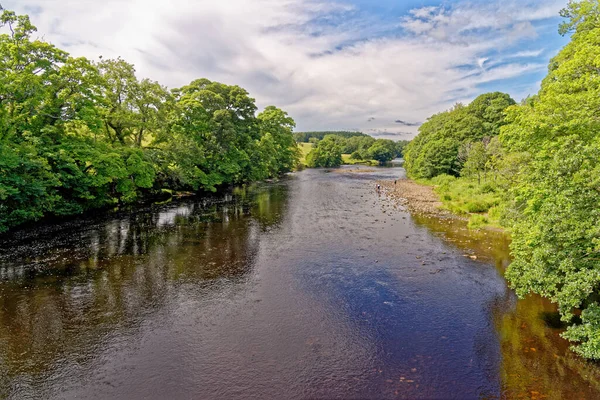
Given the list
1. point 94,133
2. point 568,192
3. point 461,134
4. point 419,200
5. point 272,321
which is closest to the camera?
point 568,192

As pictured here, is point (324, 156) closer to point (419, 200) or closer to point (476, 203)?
point (419, 200)

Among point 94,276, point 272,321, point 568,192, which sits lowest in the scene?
point 272,321

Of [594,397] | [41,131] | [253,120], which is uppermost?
[253,120]

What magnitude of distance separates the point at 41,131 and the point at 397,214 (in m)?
34.4

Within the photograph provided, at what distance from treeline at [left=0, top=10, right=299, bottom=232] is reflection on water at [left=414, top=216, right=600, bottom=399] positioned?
30.2 metres

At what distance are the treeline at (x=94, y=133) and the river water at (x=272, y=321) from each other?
530 centimetres

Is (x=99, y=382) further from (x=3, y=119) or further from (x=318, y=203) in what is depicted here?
(x=318, y=203)

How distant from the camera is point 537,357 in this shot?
1185cm

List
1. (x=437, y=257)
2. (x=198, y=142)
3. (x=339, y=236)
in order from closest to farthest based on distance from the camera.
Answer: (x=437, y=257), (x=339, y=236), (x=198, y=142)

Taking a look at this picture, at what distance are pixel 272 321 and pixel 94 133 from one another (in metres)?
31.2

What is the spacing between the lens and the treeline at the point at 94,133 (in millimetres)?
26219

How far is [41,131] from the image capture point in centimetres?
2848

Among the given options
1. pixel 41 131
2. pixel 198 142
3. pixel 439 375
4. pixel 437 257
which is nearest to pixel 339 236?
pixel 437 257

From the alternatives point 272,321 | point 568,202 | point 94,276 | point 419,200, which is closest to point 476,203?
point 419,200
